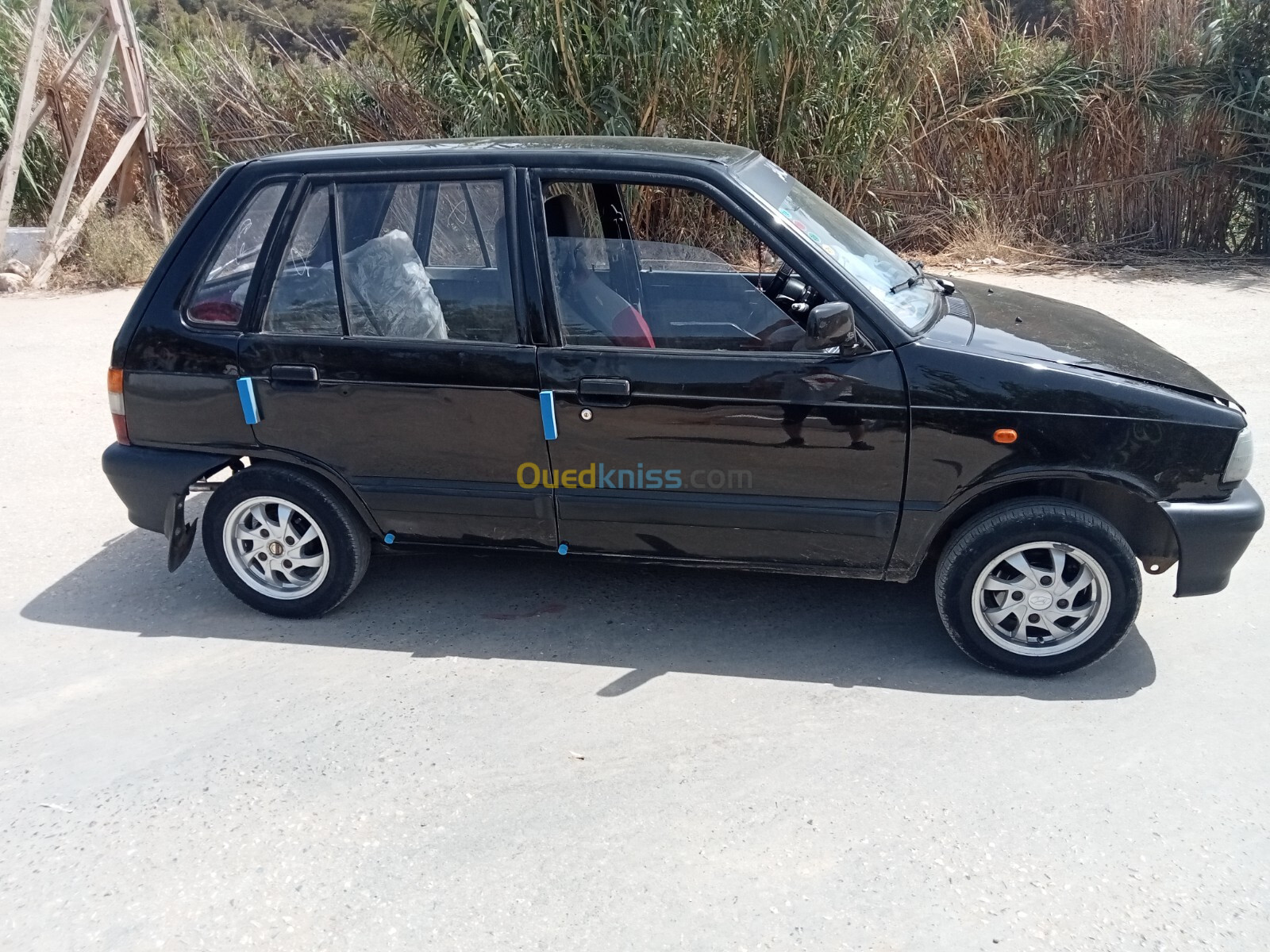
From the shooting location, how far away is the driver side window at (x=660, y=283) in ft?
12.7

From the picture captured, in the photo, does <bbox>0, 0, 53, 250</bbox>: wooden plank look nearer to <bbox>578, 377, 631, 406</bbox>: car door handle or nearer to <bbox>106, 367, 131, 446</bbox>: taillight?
<bbox>106, 367, 131, 446</bbox>: taillight

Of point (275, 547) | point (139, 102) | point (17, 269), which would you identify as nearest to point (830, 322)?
point (275, 547)

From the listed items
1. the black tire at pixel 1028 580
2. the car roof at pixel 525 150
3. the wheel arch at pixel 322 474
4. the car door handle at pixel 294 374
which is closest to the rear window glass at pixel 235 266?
the car roof at pixel 525 150

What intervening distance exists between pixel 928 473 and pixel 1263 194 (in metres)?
9.04

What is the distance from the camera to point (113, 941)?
2721 mm

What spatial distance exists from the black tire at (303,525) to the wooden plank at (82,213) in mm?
8208

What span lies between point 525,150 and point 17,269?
9.26 metres

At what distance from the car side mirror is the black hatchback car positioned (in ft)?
0.04

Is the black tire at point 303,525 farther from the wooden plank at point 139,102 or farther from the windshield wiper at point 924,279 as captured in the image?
the wooden plank at point 139,102

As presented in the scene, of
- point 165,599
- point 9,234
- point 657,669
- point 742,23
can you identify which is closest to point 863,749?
point 657,669

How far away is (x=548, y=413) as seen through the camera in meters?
3.87

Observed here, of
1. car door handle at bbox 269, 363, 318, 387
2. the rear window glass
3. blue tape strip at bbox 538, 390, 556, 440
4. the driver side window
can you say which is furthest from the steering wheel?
the rear window glass

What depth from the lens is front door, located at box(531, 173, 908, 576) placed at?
3695 millimetres

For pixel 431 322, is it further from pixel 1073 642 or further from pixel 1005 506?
pixel 1073 642
